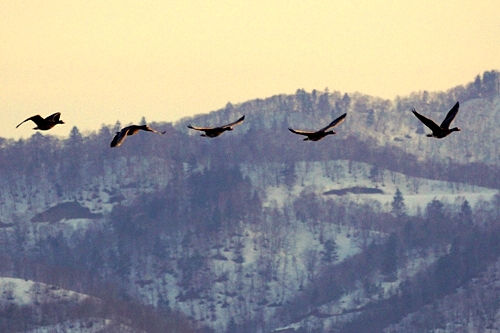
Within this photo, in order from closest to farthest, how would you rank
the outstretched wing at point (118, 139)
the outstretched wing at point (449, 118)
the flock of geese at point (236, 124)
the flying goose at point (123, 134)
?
the outstretched wing at point (118, 139) < the flying goose at point (123, 134) < the flock of geese at point (236, 124) < the outstretched wing at point (449, 118)

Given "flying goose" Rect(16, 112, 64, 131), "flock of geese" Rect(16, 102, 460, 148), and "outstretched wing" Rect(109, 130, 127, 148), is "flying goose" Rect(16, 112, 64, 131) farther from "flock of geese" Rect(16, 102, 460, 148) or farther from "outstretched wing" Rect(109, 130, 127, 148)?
"outstretched wing" Rect(109, 130, 127, 148)

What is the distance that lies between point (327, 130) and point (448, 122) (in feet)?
13.8

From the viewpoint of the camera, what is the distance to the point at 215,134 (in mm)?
51219

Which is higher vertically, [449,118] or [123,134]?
[123,134]

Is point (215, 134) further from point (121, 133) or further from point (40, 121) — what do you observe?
point (40, 121)

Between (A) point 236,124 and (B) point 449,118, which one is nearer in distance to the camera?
(A) point 236,124

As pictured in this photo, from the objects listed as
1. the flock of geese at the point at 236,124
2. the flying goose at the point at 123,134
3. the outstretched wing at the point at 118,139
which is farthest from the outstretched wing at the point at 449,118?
the outstretched wing at the point at 118,139

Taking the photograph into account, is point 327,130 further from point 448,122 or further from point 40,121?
point 40,121

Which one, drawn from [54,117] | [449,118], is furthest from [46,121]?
[449,118]

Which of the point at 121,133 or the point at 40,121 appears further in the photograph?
the point at 40,121

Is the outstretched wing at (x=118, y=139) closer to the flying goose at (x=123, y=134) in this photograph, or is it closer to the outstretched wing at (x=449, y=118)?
the flying goose at (x=123, y=134)

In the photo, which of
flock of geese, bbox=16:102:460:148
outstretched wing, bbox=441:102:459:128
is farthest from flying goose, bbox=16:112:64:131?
outstretched wing, bbox=441:102:459:128

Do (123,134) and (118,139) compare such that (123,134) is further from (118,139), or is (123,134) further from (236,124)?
(236,124)

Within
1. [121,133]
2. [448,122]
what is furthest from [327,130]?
[121,133]
